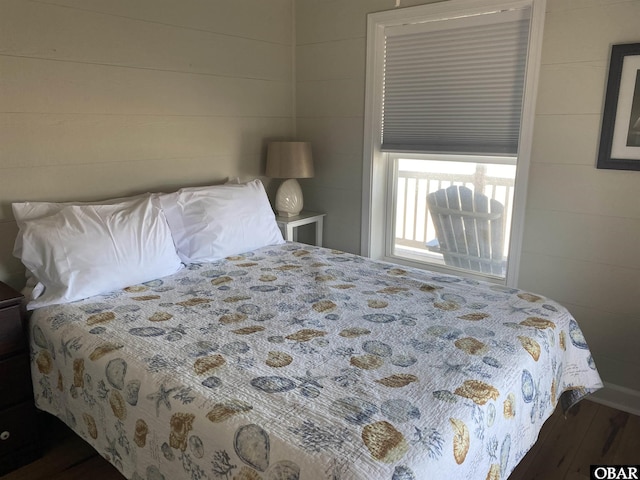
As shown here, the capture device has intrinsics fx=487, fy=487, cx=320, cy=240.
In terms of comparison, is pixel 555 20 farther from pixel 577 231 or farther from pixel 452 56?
pixel 577 231

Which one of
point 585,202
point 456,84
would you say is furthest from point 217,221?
point 585,202

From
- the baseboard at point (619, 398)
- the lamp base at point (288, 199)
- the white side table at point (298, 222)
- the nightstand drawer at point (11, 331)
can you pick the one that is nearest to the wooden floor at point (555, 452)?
the baseboard at point (619, 398)

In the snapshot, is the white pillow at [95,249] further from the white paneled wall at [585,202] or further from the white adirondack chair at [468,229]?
the white paneled wall at [585,202]

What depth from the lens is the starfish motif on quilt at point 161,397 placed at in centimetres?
137

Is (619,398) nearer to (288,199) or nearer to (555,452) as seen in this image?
(555,452)

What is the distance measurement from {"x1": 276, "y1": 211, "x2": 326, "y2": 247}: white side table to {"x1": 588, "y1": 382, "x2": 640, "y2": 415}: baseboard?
1897 mm

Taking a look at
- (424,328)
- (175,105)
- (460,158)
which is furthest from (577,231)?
(175,105)

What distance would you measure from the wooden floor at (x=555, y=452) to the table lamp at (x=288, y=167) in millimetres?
1787

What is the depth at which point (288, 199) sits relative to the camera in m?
3.25

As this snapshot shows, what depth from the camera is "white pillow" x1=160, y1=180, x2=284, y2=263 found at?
250cm

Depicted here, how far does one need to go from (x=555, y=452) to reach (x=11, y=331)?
89.5 inches

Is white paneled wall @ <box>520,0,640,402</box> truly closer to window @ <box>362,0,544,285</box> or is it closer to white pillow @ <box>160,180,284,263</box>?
window @ <box>362,0,544,285</box>

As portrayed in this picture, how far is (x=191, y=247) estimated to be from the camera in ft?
8.18

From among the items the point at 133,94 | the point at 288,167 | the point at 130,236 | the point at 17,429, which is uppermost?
Result: the point at 133,94
